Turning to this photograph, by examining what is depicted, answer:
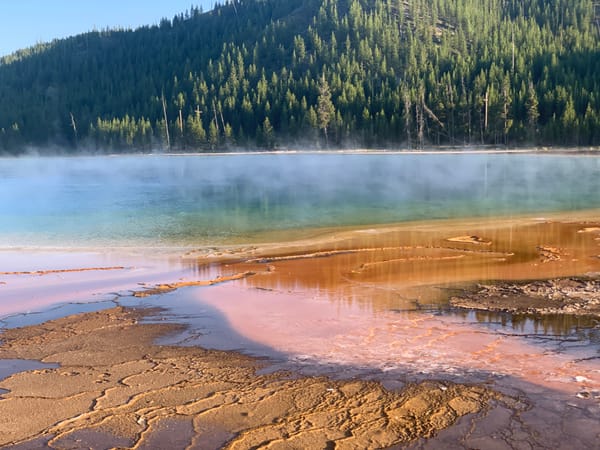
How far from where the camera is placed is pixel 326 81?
117750 millimetres

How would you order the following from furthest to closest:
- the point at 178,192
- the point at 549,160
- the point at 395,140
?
the point at 395,140, the point at 549,160, the point at 178,192

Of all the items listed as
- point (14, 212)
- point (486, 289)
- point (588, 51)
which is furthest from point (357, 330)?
point (588, 51)

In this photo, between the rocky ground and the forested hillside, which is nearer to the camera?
the rocky ground

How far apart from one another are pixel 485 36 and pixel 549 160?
219ft

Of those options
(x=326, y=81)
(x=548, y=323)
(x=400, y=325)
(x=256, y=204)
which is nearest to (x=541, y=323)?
(x=548, y=323)

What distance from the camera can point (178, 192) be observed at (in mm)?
42438

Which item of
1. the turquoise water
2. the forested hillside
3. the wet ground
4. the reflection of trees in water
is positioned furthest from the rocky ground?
the forested hillside

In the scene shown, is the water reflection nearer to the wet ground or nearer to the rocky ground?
the wet ground

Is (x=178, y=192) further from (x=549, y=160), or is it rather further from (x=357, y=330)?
(x=549, y=160)

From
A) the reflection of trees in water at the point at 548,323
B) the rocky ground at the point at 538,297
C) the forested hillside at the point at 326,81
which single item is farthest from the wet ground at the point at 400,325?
the forested hillside at the point at 326,81

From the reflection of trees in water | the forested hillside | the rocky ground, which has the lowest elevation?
the rocky ground

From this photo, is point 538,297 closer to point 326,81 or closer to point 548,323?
point 548,323

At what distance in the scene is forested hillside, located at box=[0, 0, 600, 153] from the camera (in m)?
94.6

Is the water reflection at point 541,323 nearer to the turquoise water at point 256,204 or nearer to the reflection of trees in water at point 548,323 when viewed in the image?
the reflection of trees in water at point 548,323
